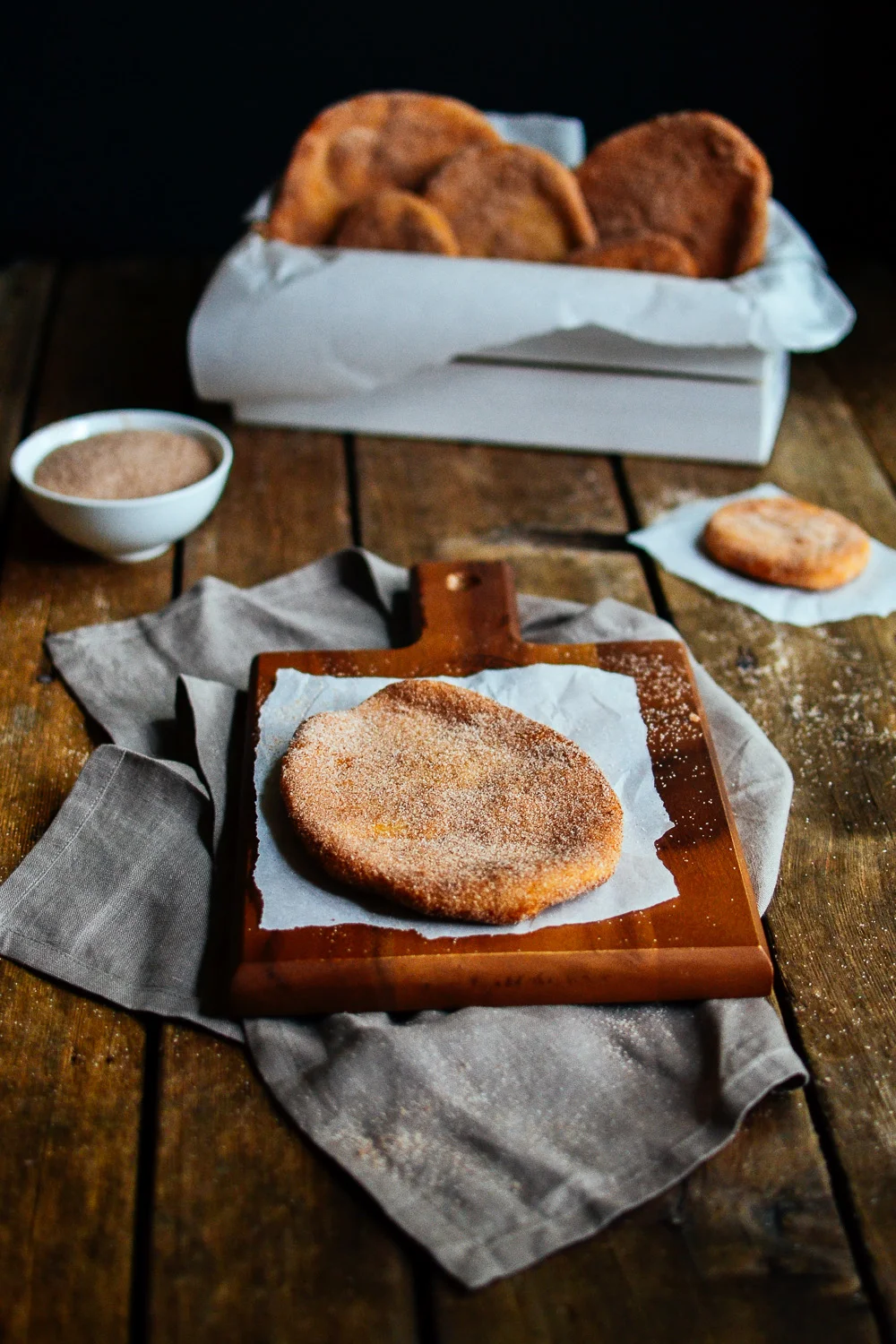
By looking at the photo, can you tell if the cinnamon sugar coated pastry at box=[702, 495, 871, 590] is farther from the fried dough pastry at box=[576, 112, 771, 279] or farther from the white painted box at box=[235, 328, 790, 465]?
the fried dough pastry at box=[576, 112, 771, 279]

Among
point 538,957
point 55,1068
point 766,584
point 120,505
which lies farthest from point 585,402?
point 55,1068

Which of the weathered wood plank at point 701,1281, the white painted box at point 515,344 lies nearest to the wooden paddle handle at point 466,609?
the white painted box at point 515,344

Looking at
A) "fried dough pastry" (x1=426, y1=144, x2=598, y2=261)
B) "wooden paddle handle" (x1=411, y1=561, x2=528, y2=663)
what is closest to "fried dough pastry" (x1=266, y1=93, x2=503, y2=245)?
"fried dough pastry" (x1=426, y1=144, x2=598, y2=261)

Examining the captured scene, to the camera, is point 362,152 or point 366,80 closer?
point 362,152

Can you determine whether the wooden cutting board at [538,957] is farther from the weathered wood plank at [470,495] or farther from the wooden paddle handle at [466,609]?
the weathered wood plank at [470,495]

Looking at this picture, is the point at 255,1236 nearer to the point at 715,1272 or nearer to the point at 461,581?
the point at 715,1272

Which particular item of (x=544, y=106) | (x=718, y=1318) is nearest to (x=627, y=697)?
(x=718, y=1318)
